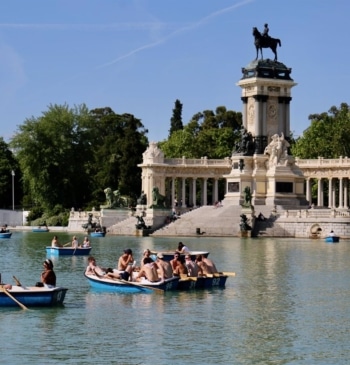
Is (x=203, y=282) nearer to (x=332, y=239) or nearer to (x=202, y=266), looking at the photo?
(x=202, y=266)

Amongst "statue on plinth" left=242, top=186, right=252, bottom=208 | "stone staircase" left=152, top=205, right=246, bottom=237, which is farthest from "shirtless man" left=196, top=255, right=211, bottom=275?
"statue on plinth" left=242, top=186, right=252, bottom=208

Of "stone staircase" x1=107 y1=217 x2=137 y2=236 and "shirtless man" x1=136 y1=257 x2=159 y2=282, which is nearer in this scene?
"shirtless man" x1=136 y1=257 x2=159 y2=282

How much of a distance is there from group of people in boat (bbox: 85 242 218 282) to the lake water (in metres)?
0.84

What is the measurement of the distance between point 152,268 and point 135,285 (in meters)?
0.90

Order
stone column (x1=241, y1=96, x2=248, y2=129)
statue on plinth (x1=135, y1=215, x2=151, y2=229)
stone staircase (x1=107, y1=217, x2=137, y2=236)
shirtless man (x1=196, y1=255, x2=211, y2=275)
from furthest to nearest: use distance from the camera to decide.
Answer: stone column (x1=241, y1=96, x2=248, y2=129)
stone staircase (x1=107, y1=217, x2=137, y2=236)
statue on plinth (x1=135, y1=215, x2=151, y2=229)
shirtless man (x1=196, y1=255, x2=211, y2=275)

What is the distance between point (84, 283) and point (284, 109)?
61.2m

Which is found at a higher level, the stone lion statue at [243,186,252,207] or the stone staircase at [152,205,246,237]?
the stone lion statue at [243,186,252,207]

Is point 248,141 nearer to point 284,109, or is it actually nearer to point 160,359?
point 284,109

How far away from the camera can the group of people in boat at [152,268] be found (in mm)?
39625

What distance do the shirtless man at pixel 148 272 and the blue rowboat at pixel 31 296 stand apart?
5076 mm

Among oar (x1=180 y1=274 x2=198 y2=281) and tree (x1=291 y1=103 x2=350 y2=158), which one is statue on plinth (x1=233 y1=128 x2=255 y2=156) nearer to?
tree (x1=291 y1=103 x2=350 y2=158)

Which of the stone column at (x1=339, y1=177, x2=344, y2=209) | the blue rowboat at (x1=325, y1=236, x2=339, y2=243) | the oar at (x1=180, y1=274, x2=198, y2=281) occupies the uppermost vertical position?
the stone column at (x1=339, y1=177, x2=344, y2=209)

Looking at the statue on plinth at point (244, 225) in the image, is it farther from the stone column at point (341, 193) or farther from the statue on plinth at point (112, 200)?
the stone column at point (341, 193)

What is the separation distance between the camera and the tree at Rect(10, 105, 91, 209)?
4722 inches
